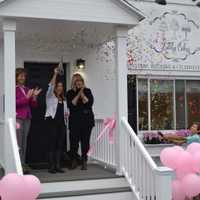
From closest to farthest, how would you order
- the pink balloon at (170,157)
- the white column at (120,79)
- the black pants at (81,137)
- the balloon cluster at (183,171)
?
the balloon cluster at (183,171)
the pink balloon at (170,157)
the white column at (120,79)
the black pants at (81,137)

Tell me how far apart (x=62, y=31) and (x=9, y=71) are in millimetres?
1706

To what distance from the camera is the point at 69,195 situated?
22.7 feet

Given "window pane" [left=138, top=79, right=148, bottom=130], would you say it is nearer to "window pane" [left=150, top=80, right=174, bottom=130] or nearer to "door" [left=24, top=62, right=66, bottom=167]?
"window pane" [left=150, top=80, right=174, bottom=130]

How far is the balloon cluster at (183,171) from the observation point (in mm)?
6691

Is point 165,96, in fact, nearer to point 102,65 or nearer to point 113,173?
point 102,65

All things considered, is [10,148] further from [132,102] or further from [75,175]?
[132,102]

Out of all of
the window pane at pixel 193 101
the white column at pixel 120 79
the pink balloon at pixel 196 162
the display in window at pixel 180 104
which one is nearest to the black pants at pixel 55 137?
the white column at pixel 120 79

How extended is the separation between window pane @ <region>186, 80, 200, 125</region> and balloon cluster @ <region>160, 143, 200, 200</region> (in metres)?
4.52

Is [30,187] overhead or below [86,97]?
below

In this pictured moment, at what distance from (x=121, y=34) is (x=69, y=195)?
2.84 metres

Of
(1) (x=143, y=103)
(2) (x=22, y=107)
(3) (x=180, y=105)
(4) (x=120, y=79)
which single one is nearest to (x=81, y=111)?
(4) (x=120, y=79)

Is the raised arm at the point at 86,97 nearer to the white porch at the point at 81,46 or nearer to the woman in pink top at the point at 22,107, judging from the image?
the white porch at the point at 81,46

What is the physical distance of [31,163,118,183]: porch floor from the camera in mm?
7258

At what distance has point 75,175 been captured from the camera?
7547 mm
